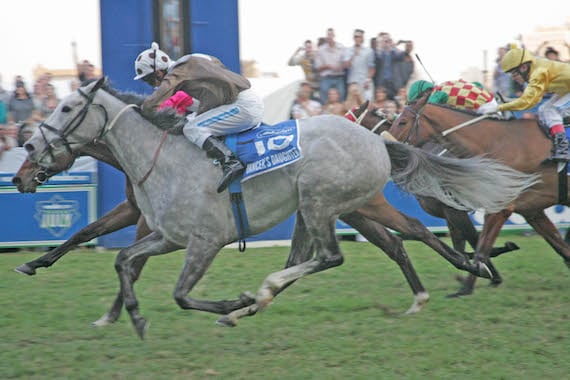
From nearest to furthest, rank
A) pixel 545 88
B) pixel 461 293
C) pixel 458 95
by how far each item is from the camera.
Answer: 1. pixel 461 293
2. pixel 545 88
3. pixel 458 95

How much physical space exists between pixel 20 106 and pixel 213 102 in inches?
226

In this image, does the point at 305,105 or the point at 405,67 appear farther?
the point at 405,67

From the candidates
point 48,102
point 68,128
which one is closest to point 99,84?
point 68,128

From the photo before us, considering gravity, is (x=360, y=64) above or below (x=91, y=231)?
above

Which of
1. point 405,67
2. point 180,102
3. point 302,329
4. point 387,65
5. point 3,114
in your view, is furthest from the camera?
point 405,67

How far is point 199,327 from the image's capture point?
5.98 metres

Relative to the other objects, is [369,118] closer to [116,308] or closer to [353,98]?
[353,98]

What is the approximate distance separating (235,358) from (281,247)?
4.96 meters

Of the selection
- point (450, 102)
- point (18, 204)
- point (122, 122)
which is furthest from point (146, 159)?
point (18, 204)

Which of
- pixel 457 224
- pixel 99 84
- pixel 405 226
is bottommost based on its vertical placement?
pixel 457 224

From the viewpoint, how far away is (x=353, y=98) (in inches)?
446

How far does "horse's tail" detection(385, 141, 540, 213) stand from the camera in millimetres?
6070

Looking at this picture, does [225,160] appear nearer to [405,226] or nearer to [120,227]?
[120,227]

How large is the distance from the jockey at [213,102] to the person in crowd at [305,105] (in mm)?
5309
